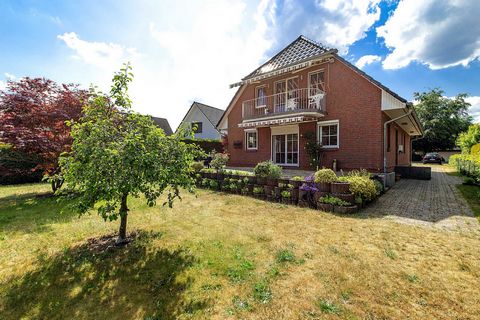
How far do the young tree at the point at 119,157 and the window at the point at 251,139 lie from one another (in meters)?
12.3

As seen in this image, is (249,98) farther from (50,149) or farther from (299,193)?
(50,149)

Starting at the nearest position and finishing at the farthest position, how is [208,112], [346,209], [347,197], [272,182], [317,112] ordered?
[346,209] < [347,197] < [272,182] < [317,112] < [208,112]

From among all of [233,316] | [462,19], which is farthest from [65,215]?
[462,19]

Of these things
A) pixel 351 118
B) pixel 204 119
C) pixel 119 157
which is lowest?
pixel 119 157

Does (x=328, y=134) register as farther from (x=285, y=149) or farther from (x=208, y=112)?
(x=208, y=112)

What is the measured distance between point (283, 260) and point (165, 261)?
7.66ft

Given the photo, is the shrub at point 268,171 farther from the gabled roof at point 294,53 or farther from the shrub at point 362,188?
the gabled roof at point 294,53

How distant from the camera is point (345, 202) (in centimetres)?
727

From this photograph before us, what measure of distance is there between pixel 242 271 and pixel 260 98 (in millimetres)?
14531

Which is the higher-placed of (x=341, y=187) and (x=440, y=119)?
(x=440, y=119)

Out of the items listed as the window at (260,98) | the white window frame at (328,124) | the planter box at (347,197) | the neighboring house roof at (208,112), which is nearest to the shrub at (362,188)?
the planter box at (347,197)

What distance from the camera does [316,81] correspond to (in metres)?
14.1

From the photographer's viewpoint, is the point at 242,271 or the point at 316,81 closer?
the point at 242,271

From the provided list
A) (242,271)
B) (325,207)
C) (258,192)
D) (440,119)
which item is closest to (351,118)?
(325,207)
